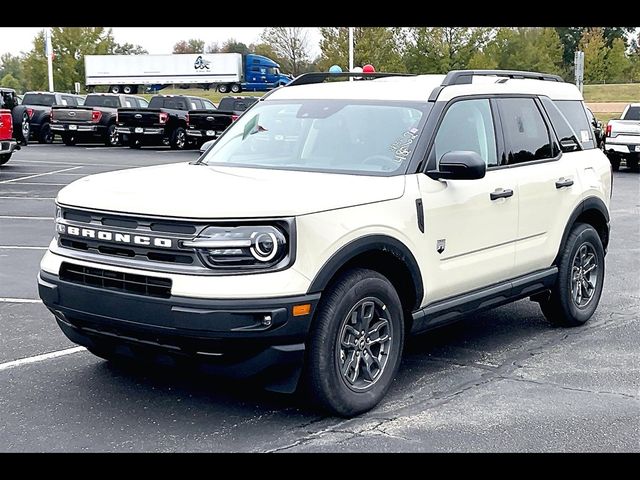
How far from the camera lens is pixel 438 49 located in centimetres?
4509

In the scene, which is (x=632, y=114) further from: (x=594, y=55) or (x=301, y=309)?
(x=594, y=55)

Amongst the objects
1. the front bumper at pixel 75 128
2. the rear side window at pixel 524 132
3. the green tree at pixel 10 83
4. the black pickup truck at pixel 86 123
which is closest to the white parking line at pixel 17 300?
the rear side window at pixel 524 132

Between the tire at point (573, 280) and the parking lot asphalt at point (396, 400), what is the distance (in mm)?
137

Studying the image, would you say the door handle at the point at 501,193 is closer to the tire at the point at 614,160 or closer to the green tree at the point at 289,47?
the tire at the point at 614,160

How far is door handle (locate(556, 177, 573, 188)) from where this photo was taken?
6.50 metres

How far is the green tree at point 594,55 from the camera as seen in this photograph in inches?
2008

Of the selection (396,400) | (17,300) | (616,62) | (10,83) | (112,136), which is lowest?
(396,400)

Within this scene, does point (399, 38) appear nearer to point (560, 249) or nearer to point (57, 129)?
point (57, 129)

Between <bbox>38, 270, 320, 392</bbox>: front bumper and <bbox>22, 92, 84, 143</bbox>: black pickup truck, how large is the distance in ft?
87.6

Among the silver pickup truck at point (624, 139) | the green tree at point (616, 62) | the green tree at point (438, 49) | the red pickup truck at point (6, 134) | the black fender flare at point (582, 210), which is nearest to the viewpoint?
the black fender flare at point (582, 210)

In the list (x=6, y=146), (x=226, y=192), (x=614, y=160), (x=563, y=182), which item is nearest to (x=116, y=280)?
(x=226, y=192)

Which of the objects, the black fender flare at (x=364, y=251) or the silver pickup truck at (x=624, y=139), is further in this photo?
the silver pickup truck at (x=624, y=139)

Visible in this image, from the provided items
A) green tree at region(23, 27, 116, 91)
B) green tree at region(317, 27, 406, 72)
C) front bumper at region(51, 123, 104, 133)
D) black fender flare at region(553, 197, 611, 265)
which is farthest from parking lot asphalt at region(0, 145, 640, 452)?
green tree at region(23, 27, 116, 91)

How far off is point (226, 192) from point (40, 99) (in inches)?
1143
